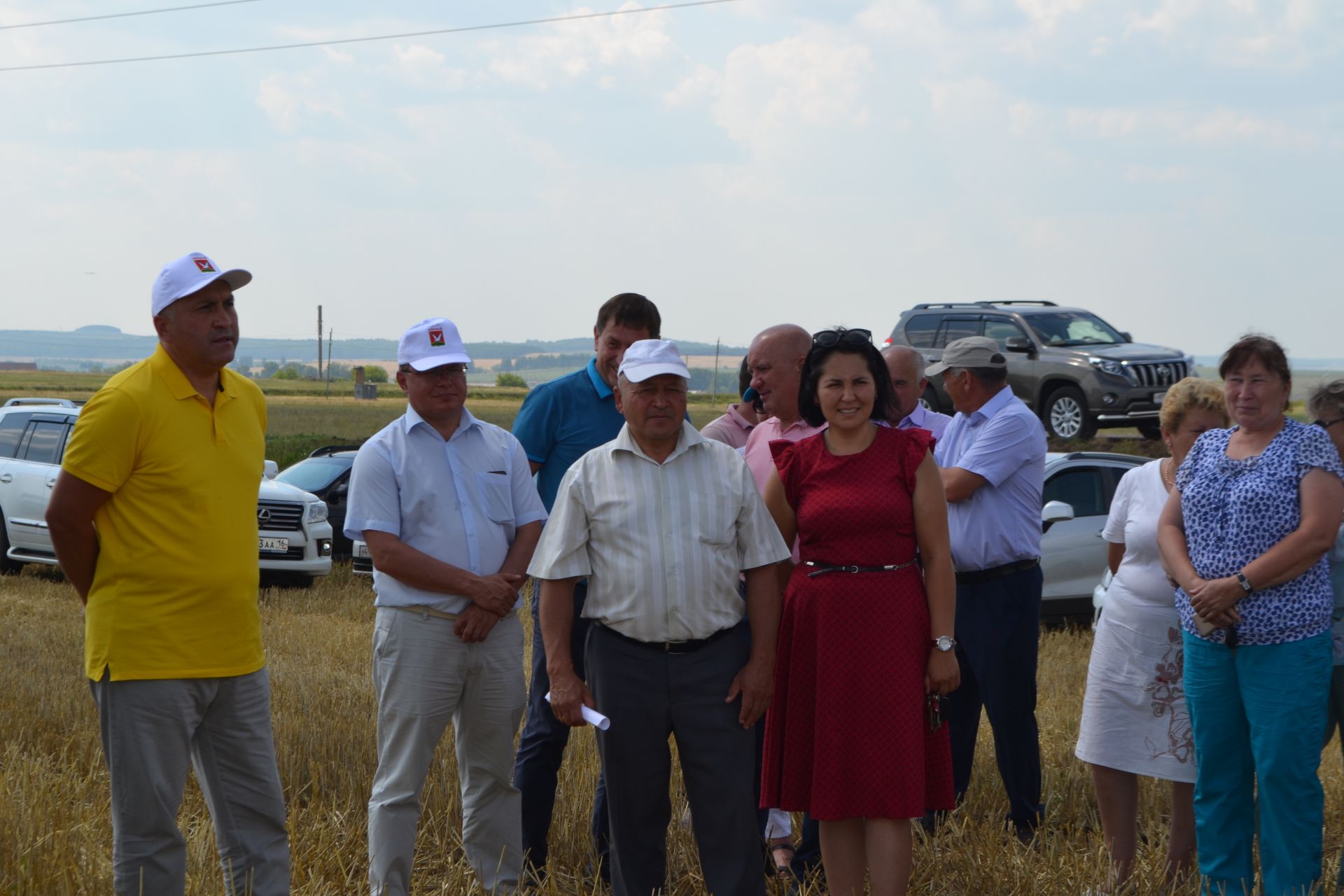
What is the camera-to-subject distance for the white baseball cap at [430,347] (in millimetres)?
4629

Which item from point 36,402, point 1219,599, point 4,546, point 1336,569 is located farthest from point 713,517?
point 36,402

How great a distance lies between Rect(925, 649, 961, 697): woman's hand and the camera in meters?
4.14

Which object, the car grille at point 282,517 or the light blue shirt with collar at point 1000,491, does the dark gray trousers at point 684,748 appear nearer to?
the light blue shirt with collar at point 1000,491

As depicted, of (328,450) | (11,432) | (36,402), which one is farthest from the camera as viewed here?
(36,402)

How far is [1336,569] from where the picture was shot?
4.74 meters

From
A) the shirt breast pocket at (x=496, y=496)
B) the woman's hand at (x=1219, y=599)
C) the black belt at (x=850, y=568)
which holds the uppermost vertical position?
the shirt breast pocket at (x=496, y=496)

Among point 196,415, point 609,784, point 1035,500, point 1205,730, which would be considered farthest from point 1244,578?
point 196,415

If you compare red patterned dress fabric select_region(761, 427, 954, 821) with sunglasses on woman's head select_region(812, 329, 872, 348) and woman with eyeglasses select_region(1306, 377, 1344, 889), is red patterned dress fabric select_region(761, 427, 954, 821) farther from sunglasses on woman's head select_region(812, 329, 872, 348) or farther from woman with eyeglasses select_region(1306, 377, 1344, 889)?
woman with eyeglasses select_region(1306, 377, 1344, 889)

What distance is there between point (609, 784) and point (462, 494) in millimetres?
1148

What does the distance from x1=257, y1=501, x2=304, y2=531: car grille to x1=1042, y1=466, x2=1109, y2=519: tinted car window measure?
7.75 m

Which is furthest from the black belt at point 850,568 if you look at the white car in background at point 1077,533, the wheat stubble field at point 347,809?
the white car in background at point 1077,533

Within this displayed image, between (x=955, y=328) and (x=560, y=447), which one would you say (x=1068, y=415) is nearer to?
(x=955, y=328)

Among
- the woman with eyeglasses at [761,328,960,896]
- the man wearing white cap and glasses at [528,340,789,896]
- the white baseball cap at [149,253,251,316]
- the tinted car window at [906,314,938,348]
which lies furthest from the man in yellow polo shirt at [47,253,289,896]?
the tinted car window at [906,314,938,348]

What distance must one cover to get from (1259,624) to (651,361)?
2.21 metres
